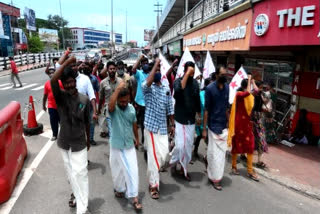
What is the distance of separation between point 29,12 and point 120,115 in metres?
57.5

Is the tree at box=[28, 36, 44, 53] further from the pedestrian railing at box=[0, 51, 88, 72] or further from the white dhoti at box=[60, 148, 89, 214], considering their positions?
the white dhoti at box=[60, 148, 89, 214]

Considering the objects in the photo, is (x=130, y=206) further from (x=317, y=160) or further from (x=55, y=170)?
(x=317, y=160)

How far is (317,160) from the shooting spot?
18.0 ft

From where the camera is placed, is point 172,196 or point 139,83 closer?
point 172,196

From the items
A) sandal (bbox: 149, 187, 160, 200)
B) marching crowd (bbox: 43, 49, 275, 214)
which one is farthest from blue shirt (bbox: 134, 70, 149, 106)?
sandal (bbox: 149, 187, 160, 200)

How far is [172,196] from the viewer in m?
3.81

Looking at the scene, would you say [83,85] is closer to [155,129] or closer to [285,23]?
[155,129]

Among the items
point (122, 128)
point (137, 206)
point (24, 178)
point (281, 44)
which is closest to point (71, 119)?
point (122, 128)

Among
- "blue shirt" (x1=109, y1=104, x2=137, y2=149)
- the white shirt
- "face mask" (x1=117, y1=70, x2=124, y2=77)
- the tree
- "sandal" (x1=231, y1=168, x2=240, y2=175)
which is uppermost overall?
the tree

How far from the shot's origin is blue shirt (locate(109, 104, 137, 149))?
3334 millimetres

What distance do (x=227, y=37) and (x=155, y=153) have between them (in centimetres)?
557

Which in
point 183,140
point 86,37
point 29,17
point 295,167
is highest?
point 86,37

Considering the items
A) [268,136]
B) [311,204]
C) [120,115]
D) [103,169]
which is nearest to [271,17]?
[268,136]

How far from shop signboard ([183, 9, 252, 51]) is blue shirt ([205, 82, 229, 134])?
311 centimetres
